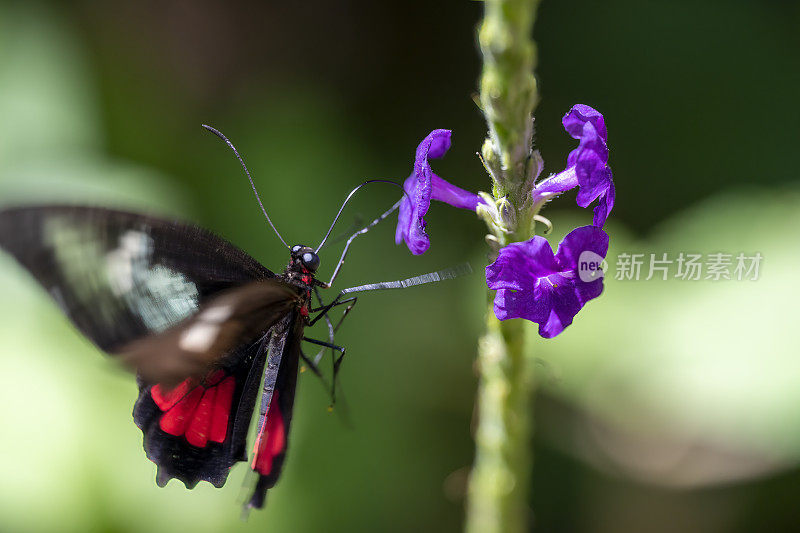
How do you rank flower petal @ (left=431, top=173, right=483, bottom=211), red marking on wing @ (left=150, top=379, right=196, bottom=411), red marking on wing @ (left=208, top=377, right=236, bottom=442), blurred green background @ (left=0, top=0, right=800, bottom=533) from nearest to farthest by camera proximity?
flower petal @ (left=431, top=173, right=483, bottom=211)
red marking on wing @ (left=150, top=379, right=196, bottom=411)
red marking on wing @ (left=208, top=377, right=236, bottom=442)
blurred green background @ (left=0, top=0, right=800, bottom=533)

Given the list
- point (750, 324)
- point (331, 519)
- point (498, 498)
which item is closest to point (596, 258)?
point (498, 498)

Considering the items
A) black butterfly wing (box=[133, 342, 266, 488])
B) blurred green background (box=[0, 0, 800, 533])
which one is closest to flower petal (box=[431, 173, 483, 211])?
black butterfly wing (box=[133, 342, 266, 488])

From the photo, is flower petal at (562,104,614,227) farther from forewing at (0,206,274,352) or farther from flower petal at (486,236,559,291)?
forewing at (0,206,274,352)

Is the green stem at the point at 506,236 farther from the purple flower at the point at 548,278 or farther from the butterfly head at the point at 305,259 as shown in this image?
the butterfly head at the point at 305,259

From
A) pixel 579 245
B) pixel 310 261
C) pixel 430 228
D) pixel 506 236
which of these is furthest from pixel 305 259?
pixel 430 228

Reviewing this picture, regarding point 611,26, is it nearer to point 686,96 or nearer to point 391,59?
point 686,96

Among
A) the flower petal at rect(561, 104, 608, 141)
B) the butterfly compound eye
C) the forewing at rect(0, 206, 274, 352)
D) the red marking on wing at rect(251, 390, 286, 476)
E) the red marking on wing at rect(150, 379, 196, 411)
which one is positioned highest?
the flower petal at rect(561, 104, 608, 141)
